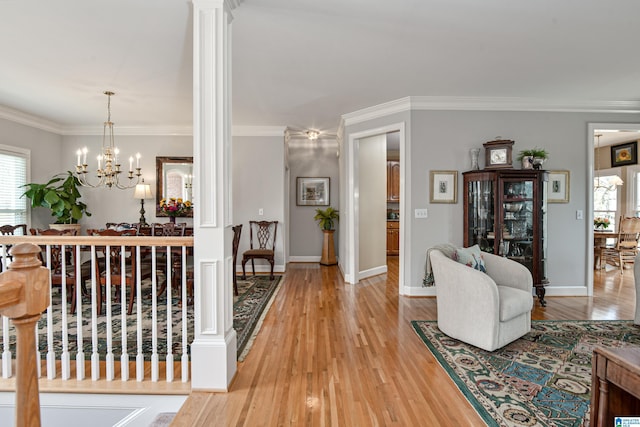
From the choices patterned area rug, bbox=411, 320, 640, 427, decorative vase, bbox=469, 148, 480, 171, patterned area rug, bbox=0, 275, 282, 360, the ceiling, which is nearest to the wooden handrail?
patterned area rug, bbox=0, 275, 282, 360

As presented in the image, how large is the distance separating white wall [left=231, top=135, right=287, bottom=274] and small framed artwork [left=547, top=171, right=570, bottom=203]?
13.6ft

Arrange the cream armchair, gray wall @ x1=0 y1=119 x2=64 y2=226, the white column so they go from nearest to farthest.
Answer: the white column, the cream armchair, gray wall @ x1=0 y1=119 x2=64 y2=226

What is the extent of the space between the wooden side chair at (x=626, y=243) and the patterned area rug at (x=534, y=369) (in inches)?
138

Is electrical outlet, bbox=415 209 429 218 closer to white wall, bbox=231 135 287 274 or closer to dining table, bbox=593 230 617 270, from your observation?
white wall, bbox=231 135 287 274

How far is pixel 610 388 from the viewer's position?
4.45 feet

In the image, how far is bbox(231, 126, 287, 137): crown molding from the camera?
591 centimetres

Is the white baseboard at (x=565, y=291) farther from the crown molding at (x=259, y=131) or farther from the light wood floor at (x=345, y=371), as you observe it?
the crown molding at (x=259, y=131)

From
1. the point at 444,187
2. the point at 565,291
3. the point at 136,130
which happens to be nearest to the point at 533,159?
the point at 444,187

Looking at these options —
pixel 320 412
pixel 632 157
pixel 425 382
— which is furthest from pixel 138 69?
pixel 632 157

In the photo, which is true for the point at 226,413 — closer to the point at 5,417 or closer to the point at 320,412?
the point at 320,412

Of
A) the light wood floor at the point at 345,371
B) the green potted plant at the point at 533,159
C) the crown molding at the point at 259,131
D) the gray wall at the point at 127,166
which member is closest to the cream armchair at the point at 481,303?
the light wood floor at the point at 345,371

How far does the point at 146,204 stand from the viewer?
19.8ft

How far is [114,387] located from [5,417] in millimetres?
770

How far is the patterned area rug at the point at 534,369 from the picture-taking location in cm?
196
